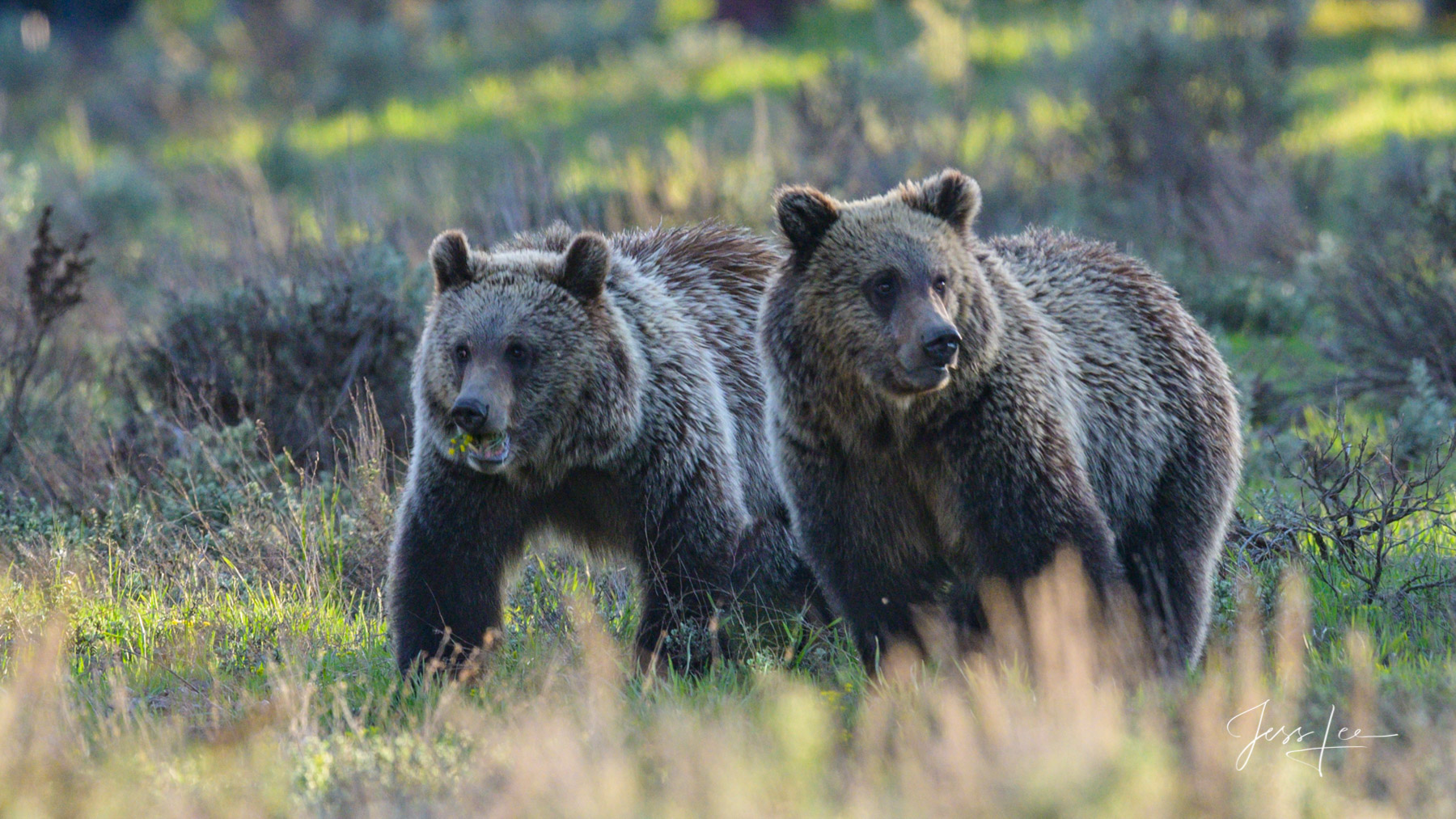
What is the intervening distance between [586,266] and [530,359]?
41 centimetres

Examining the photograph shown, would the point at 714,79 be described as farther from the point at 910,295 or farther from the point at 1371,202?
the point at 910,295

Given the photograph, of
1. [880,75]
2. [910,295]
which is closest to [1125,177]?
[880,75]

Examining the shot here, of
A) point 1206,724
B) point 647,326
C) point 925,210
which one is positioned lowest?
point 1206,724

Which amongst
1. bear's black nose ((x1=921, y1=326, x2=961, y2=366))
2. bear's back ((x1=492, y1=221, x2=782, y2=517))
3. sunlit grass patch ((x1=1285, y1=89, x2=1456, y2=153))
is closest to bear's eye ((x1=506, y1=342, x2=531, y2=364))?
bear's back ((x1=492, y1=221, x2=782, y2=517))

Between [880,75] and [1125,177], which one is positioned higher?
[880,75]

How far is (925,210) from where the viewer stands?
4.70 m

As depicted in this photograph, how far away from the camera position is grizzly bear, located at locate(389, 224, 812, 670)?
4957mm

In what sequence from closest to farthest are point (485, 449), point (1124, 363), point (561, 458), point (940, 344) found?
point (940, 344)
point (485, 449)
point (1124, 363)
point (561, 458)

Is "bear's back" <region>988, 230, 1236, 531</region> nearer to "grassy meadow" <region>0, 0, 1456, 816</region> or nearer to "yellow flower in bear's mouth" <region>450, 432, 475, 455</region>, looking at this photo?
"grassy meadow" <region>0, 0, 1456, 816</region>

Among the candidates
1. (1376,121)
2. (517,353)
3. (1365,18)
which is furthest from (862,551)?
(1365,18)

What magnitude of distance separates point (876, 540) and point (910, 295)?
0.78 metres

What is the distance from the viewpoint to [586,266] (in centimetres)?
518

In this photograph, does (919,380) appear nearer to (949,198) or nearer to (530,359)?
(949,198)

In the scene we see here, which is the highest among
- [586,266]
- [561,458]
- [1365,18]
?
[586,266]
